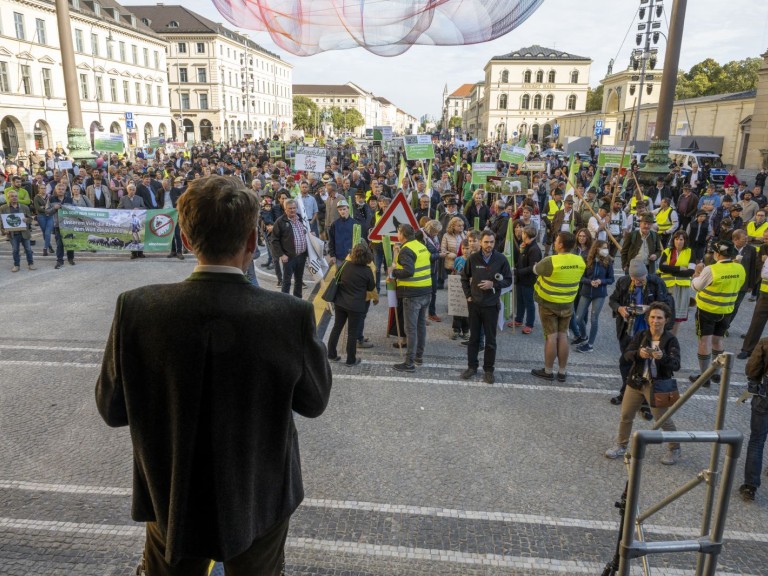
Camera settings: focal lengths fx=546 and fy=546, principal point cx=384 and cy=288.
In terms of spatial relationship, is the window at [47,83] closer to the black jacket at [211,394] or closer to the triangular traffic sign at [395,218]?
the triangular traffic sign at [395,218]

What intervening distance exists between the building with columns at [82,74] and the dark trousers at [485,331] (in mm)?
33331

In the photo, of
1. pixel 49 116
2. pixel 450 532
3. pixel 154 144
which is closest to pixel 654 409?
pixel 450 532

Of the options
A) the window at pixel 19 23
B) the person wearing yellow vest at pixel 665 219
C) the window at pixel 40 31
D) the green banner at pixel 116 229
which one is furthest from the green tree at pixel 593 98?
the green banner at pixel 116 229

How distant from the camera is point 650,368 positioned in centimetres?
506

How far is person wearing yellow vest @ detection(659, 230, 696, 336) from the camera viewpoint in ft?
25.3

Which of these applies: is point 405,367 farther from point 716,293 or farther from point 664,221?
point 664,221

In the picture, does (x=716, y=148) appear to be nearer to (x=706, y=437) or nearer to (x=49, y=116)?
(x=706, y=437)

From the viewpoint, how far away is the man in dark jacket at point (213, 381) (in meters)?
1.73

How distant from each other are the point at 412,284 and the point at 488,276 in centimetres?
98

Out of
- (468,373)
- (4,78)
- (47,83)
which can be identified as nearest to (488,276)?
(468,373)

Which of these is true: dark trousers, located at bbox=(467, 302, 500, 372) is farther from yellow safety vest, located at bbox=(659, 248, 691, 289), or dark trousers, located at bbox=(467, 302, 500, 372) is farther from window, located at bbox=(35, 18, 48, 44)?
window, located at bbox=(35, 18, 48, 44)

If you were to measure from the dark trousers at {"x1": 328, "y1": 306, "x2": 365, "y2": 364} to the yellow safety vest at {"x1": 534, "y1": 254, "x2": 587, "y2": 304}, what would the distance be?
2.43m

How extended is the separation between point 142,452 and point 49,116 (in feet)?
190

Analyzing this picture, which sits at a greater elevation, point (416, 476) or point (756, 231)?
point (756, 231)
